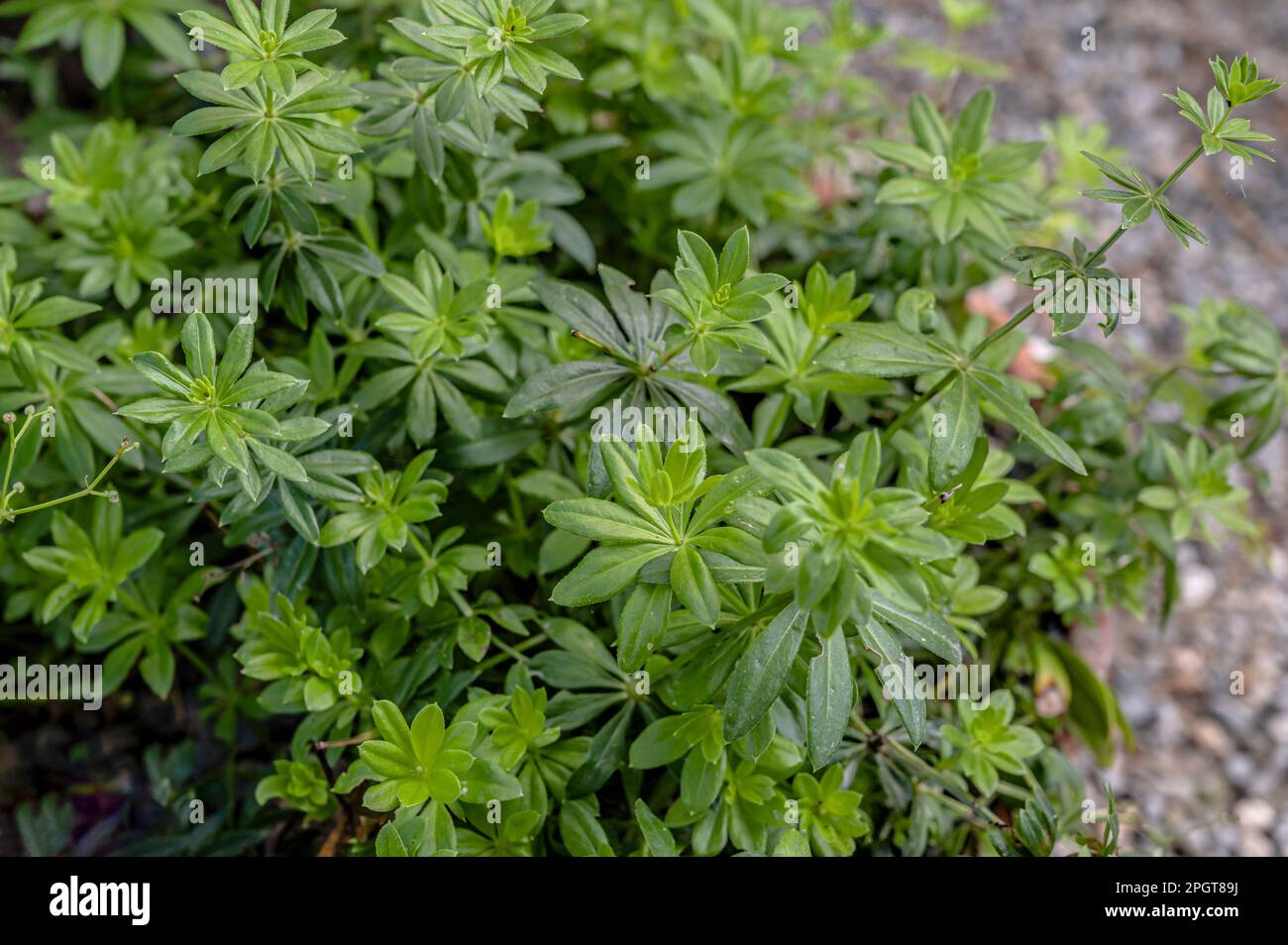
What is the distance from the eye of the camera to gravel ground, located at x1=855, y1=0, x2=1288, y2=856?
8.77 feet

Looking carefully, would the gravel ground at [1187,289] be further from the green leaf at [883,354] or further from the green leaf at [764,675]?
the green leaf at [764,675]

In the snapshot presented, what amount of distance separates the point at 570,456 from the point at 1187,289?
2.33 meters

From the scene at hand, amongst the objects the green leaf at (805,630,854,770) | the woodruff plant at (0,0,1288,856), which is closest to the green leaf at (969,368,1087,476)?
the woodruff plant at (0,0,1288,856)

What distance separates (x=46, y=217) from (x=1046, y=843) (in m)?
2.43

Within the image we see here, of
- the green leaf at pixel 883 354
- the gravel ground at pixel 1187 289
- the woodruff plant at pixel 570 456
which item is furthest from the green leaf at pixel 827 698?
the gravel ground at pixel 1187 289

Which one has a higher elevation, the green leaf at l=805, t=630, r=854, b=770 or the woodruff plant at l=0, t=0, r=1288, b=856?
the woodruff plant at l=0, t=0, r=1288, b=856

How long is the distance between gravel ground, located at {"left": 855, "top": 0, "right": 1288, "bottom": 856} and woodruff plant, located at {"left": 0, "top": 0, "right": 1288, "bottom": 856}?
48cm

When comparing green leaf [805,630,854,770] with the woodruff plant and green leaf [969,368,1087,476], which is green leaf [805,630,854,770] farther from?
green leaf [969,368,1087,476]

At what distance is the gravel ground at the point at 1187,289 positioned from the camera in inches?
105

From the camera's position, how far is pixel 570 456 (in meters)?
2.07

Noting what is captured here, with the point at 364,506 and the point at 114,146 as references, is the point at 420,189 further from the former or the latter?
the point at 114,146
